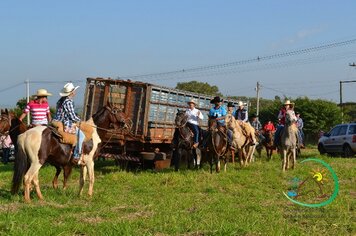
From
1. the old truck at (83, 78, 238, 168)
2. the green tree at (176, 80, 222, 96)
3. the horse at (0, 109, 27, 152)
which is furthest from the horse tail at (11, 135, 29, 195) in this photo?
the green tree at (176, 80, 222, 96)

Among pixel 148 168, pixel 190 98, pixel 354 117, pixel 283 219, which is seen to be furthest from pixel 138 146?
pixel 354 117

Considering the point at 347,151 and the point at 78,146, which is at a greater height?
the point at 347,151

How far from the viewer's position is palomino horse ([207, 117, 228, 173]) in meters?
14.7

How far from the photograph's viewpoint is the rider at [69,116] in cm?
1035

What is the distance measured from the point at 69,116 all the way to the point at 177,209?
3.36m

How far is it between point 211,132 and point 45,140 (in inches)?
245

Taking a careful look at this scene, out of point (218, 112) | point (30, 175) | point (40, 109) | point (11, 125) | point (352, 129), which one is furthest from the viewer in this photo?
point (352, 129)

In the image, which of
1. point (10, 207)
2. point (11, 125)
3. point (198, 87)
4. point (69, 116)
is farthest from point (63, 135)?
point (198, 87)

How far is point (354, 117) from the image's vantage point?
49250 millimetres

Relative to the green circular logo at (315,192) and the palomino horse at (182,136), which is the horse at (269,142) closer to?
the palomino horse at (182,136)

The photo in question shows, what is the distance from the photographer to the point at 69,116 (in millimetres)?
10398

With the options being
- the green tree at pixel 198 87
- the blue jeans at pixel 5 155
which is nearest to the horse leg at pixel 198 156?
the blue jeans at pixel 5 155

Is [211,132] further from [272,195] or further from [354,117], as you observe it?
[354,117]

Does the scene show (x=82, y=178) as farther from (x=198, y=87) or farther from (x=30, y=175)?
(x=198, y=87)
